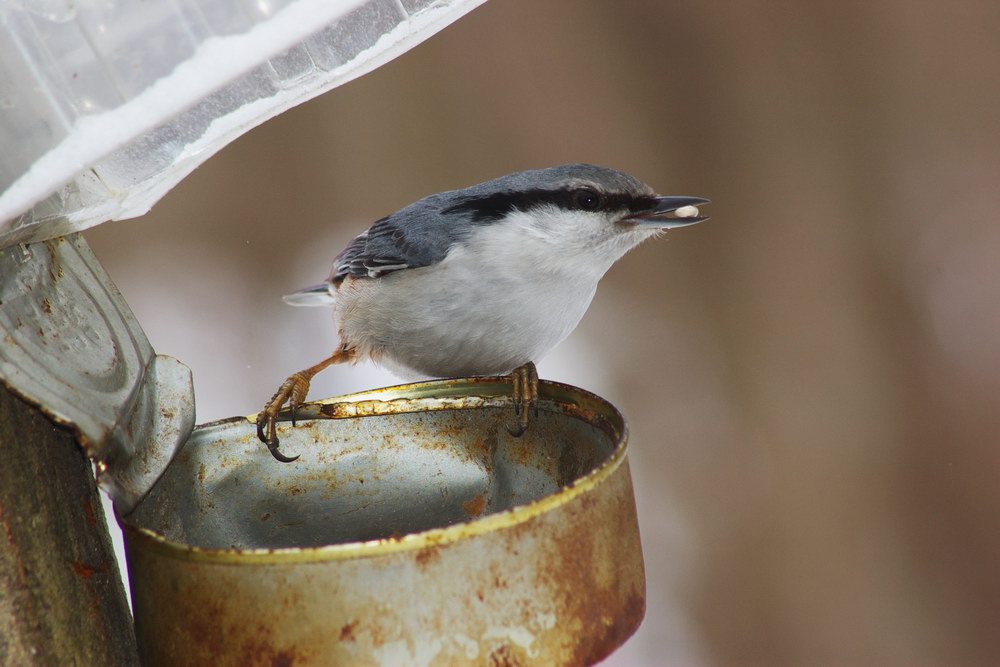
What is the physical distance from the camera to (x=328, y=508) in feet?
3.17

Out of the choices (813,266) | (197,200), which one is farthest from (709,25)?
(197,200)

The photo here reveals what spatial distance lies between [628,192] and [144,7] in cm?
90

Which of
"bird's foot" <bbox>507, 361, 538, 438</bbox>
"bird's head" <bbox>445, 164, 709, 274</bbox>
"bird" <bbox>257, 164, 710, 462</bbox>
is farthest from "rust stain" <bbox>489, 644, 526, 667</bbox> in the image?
"bird's head" <bbox>445, 164, 709, 274</bbox>

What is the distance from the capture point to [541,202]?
4.71 feet

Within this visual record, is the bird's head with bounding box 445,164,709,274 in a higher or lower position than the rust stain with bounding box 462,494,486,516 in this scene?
higher

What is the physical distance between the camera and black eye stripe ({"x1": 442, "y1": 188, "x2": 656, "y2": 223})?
141 centimetres

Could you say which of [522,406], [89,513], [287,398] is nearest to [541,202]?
[287,398]

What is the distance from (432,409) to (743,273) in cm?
143

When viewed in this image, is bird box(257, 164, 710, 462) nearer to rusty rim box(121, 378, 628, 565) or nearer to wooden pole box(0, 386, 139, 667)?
rusty rim box(121, 378, 628, 565)

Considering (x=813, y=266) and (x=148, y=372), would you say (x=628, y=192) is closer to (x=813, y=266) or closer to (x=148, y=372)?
(x=148, y=372)

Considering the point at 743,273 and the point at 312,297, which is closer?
the point at 312,297

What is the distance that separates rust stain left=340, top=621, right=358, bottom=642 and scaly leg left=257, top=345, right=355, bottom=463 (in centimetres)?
30

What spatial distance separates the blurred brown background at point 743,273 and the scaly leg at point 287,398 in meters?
0.68

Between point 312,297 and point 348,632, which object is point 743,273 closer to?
point 312,297
